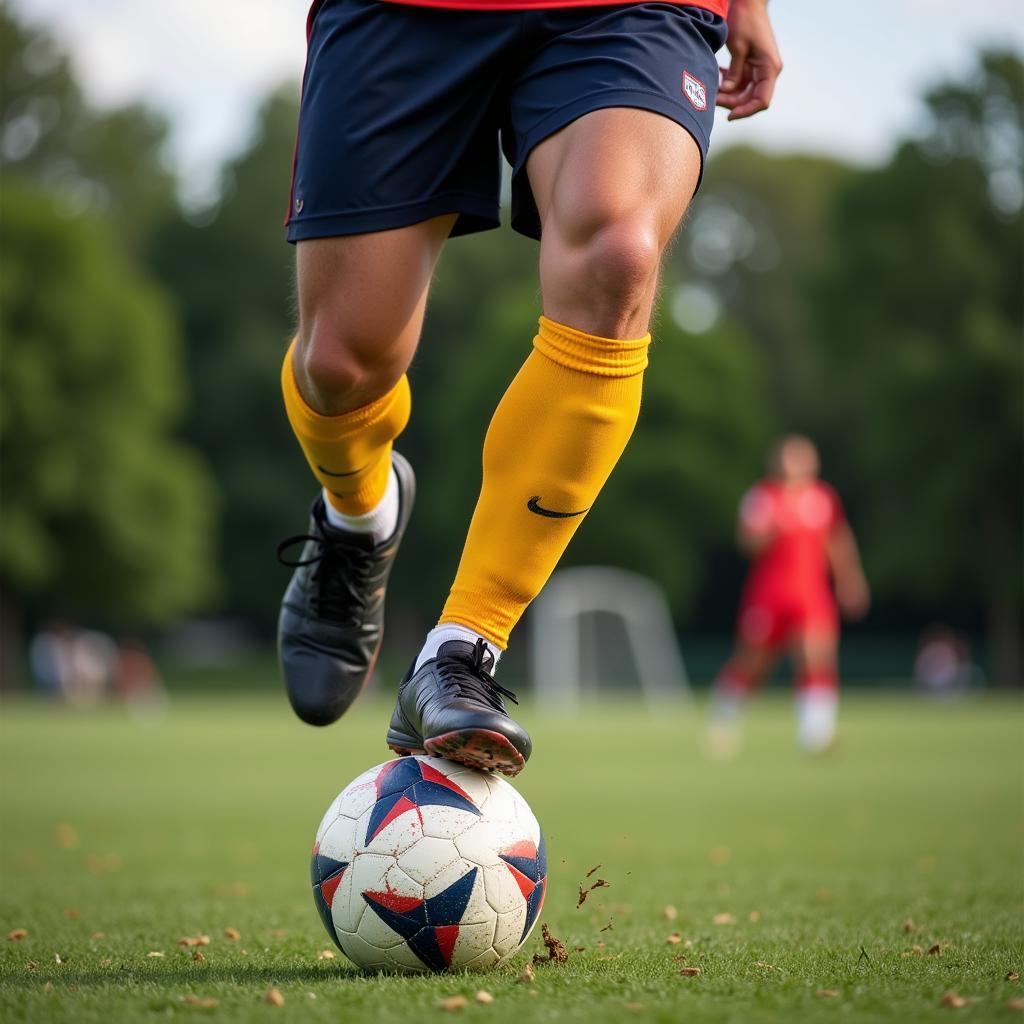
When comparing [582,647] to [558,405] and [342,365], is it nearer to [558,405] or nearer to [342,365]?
[342,365]

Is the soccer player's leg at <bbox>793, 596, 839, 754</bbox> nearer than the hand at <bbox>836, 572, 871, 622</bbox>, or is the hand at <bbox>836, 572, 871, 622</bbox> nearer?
the soccer player's leg at <bbox>793, 596, 839, 754</bbox>

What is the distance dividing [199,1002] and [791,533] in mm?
12186

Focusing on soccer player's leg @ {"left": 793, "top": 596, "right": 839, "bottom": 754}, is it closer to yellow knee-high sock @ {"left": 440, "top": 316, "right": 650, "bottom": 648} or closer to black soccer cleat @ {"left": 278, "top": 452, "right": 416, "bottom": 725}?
black soccer cleat @ {"left": 278, "top": 452, "right": 416, "bottom": 725}

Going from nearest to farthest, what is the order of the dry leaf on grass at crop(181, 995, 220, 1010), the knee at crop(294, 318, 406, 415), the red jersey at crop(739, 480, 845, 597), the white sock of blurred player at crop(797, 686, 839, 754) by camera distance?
the dry leaf on grass at crop(181, 995, 220, 1010), the knee at crop(294, 318, 406, 415), the white sock of blurred player at crop(797, 686, 839, 754), the red jersey at crop(739, 480, 845, 597)

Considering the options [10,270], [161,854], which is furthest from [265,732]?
[10,270]

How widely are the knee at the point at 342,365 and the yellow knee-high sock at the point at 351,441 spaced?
0.07 metres

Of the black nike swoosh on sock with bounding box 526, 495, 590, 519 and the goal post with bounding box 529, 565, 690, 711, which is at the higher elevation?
the black nike swoosh on sock with bounding box 526, 495, 590, 519

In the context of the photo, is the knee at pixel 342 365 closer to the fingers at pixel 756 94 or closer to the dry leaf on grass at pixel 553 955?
the fingers at pixel 756 94

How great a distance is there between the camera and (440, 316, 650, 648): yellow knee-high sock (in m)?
3.25

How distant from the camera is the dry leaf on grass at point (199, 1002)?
2.70 meters

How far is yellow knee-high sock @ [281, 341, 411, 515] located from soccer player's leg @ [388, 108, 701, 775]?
66 centimetres

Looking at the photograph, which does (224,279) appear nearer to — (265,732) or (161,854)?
(265,732)

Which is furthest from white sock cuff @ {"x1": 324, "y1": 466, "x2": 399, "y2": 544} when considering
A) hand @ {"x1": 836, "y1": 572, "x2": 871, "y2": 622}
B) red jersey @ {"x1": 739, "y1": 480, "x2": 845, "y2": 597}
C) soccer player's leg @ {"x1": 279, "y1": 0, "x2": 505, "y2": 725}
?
hand @ {"x1": 836, "y1": 572, "x2": 871, "y2": 622}

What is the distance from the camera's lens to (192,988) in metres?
2.96
